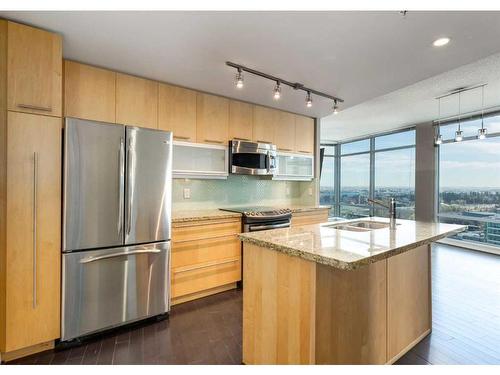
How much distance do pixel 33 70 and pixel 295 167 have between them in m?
3.37

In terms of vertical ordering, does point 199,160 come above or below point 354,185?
above

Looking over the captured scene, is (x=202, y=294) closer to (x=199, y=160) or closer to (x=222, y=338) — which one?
(x=222, y=338)

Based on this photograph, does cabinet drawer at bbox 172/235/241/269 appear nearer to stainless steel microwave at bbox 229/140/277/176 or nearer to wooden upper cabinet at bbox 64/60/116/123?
stainless steel microwave at bbox 229/140/277/176

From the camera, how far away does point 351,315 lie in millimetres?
1604

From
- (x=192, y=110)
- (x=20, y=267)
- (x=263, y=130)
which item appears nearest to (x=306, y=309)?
(x=20, y=267)

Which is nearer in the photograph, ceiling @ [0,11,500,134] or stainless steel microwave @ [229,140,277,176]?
ceiling @ [0,11,500,134]

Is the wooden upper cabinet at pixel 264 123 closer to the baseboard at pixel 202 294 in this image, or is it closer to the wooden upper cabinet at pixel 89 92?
the wooden upper cabinet at pixel 89 92

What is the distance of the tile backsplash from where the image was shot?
3541 millimetres

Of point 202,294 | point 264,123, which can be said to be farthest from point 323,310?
point 264,123

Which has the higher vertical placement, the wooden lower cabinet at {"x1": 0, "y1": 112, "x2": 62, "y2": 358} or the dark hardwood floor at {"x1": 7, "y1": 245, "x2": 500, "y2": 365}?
the wooden lower cabinet at {"x1": 0, "y1": 112, "x2": 62, "y2": 358}

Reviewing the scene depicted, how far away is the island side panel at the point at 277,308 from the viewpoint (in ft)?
4.75

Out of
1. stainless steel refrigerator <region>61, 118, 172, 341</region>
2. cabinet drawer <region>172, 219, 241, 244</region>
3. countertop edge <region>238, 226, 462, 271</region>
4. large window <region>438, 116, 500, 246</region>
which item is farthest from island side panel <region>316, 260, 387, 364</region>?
large window <region>438, 116, 500, 246</region>

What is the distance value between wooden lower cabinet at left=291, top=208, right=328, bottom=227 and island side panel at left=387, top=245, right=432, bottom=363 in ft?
A: 5.80
